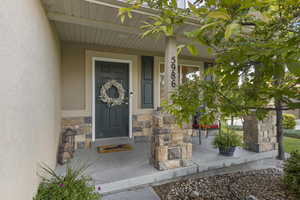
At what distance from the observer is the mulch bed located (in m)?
1.83

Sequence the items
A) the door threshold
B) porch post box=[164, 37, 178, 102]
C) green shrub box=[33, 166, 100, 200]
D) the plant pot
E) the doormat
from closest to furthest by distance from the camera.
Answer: green shrub box=[33, 166, 100, 200]
porch post box=[164, 37, 178, 102]
the plant pot
the doormat
the door threshold

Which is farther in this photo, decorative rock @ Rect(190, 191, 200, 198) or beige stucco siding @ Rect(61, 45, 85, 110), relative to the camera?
beige stucco siding @ Rect(61, 45, 85, 110)

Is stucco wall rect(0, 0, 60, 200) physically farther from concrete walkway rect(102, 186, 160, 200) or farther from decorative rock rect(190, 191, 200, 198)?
decorative rock rect(190, 191, 200, 198)

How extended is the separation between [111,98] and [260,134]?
314cm

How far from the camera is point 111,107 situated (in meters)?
3.69

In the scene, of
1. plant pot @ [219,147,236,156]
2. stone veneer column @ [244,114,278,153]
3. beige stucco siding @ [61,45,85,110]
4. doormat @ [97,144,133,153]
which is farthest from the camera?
beige stucco siding @ [61,45,85,110]

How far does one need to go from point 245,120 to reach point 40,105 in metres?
3.46

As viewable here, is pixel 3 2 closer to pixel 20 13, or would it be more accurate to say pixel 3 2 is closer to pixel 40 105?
pixel 20 13

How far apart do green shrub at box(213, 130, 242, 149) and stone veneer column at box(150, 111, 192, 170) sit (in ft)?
2.46

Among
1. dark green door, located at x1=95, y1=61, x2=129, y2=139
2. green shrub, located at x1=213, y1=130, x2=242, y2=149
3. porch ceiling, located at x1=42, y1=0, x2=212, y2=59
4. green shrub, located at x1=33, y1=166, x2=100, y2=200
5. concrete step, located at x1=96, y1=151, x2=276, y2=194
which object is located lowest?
concrete step, located at x1=96, y1=151, x2=276, y2=194

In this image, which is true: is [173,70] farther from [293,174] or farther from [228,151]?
[293,174]

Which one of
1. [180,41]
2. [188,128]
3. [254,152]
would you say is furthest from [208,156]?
[180,41]

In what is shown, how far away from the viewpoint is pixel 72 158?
266cm

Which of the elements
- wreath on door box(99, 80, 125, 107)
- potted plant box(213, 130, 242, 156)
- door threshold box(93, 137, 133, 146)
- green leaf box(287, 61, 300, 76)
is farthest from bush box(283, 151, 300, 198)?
wreath on door box(99, 80, 125, 107)
